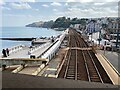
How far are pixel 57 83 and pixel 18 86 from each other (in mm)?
226

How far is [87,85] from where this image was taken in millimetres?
1364

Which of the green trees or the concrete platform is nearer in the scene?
the concrete platform

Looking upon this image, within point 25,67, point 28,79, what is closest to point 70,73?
point 25,67

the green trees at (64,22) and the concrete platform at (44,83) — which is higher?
the green trees at (64,22)

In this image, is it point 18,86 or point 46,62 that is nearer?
point 18,86

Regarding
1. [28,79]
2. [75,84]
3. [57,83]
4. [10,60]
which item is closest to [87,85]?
[75,84]

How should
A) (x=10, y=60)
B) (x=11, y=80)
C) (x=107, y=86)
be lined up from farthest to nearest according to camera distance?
1. (x=10, y=60)
2. (x=11, y=80)
3. (x=107, y=86)

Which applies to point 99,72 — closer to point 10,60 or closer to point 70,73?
point 70,73

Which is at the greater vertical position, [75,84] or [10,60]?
[75,84]

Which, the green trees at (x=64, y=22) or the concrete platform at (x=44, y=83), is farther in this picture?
the green trees at (x=64, y=22)

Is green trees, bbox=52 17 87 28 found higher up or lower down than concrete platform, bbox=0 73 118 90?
higher up

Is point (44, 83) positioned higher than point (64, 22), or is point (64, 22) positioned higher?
point (64, 22)

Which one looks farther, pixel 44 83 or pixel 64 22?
pixel 64 22

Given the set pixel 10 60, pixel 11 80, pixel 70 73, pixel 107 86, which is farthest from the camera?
pixel 10 60
